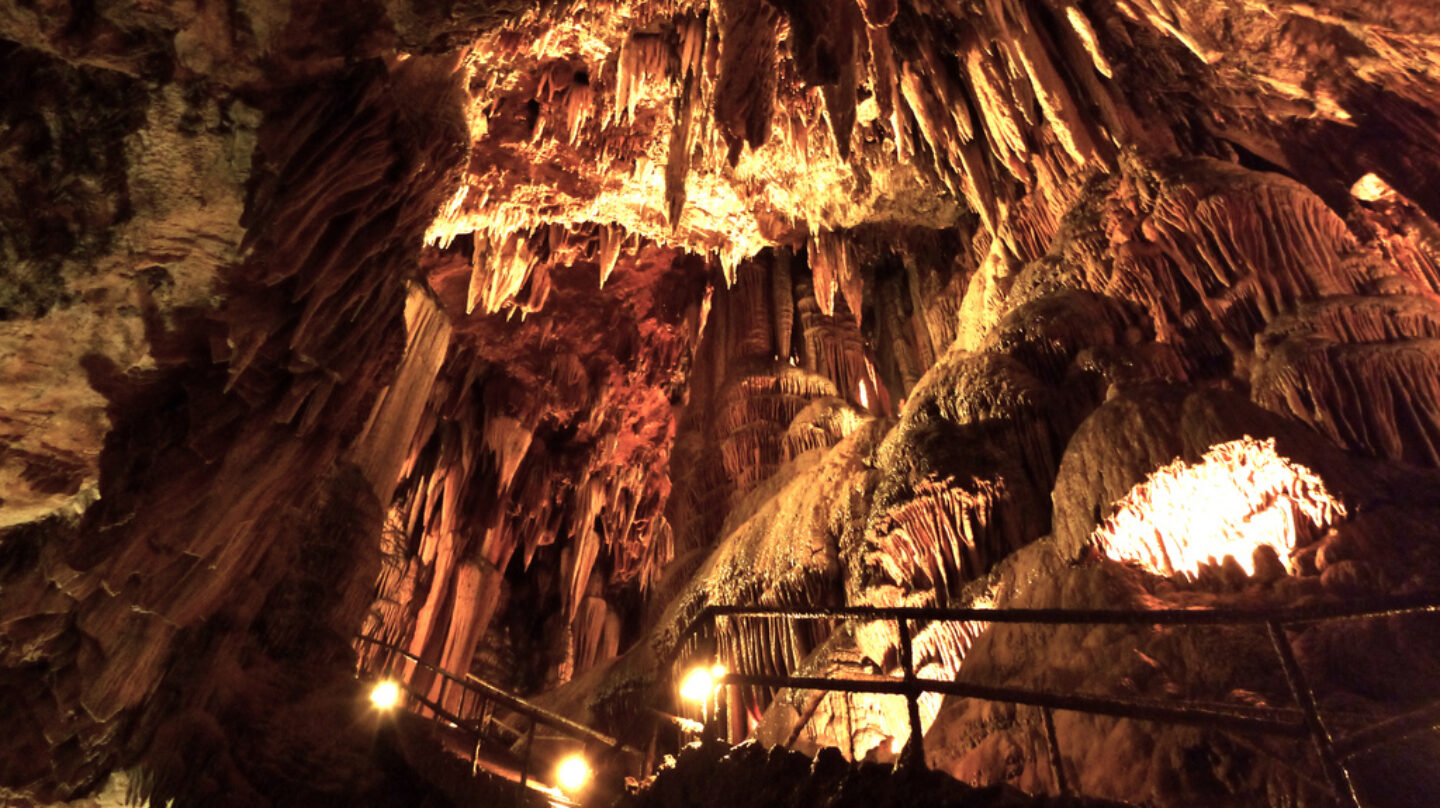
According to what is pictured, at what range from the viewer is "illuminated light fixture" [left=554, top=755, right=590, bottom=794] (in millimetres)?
7879

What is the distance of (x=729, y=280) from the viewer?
36.5ft

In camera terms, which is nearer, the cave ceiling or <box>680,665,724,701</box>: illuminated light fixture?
the cave ceiling

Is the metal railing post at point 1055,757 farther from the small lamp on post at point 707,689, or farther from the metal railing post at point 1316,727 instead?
the small lamp on post at point 707,689

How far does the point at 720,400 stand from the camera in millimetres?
12289

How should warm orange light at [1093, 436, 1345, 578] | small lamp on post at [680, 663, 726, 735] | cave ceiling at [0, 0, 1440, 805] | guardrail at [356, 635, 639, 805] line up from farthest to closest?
guardrail at [356, 635, 639, 805], warm orange light at [1093, 436, 1345, 578], small lamp on post at [680, 663, 726, 735], cave ceiling at [0, 0, 1440, 805]

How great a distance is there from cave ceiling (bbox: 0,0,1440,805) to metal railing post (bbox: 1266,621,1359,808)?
39.7 inches

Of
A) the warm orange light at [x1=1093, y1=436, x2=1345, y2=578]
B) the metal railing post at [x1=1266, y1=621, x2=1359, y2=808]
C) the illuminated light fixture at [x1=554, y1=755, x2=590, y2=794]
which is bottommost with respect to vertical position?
the metal railing post at [x1=1266, y1=621, x2=1359, y2=808]

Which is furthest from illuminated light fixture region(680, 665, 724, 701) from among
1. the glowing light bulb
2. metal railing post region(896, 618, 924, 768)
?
metal railing post region(896, 618, 924, 768)

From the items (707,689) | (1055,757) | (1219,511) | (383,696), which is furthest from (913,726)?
(383,696)

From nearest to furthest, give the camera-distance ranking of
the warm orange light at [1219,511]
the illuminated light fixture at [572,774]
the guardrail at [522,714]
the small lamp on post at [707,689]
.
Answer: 1. the small lamp on post at [707,689]
2. the warm orange light at [1219,511]
3. the guardrail at [522,714]
4. the illuminated light fixture at [572,774]

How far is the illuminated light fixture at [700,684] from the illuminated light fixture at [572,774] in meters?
3.71

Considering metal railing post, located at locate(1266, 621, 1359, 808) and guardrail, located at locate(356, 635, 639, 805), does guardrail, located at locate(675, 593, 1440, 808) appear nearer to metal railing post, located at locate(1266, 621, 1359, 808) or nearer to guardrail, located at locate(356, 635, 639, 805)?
metal railing post, located at locate(1266, 621, 1359, 808)

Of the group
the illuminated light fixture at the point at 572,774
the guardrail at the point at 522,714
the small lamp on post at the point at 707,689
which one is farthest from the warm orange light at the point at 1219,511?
the illuminated light fixture at the point at 572,774

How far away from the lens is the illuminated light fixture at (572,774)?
7.88 meters
